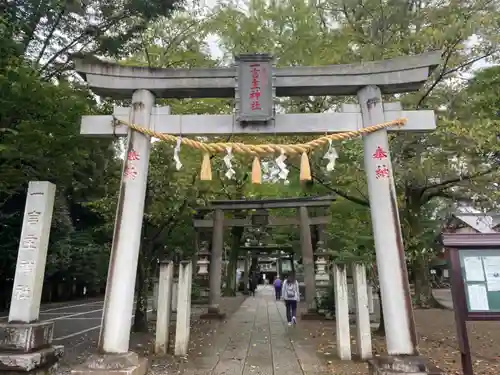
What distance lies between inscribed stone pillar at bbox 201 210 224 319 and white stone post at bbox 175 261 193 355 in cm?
614

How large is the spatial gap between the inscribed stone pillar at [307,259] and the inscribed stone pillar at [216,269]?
10.6 ft

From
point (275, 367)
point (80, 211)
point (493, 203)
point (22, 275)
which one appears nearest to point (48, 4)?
point (22, 275)

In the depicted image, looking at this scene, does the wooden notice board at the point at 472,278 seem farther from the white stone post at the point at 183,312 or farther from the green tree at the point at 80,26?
the green tree at the point at 80,26

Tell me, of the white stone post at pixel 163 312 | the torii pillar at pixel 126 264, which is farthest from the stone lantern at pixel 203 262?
the torii pillar at pixel 126 264

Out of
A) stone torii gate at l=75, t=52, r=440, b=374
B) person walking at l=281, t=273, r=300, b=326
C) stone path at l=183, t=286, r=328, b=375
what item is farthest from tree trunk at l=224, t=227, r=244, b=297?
stone torii gate at l=75, t=52, r=440, b=374

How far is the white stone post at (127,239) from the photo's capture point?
19.5 ft

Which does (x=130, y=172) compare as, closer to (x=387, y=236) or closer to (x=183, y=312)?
(x=183, y=312)

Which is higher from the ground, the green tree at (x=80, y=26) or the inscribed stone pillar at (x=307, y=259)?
the green tree at (x=80, y=26)

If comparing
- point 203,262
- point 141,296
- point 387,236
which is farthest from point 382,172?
point 203,262

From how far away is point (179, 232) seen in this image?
18891 millimetres

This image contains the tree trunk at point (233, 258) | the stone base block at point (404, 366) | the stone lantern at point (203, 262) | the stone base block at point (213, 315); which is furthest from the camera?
the tree trunk at point (233, 258)

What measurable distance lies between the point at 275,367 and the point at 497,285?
13.4ft

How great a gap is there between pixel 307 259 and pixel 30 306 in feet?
34.6

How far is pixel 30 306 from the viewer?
6219 mm
